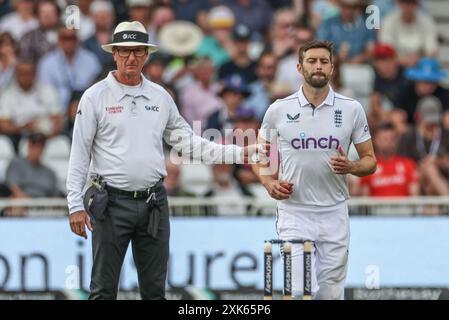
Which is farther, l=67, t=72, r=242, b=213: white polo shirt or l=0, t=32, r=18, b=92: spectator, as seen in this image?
l=0, t=32, r=18, b=92: spectator

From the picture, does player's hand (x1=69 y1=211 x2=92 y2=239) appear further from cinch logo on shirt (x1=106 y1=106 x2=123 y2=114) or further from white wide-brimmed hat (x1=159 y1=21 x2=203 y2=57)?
white wide-brimmed hat (x1=159 y1=21 x2=203 y2=57)

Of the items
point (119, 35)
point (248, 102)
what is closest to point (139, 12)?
point (248, 102)

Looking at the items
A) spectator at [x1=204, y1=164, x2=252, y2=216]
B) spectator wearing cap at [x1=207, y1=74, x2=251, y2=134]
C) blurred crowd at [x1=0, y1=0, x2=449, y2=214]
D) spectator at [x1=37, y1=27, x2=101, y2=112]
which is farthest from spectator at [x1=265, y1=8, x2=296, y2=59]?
spectator at [x1=204, y1=164, x2=252, y2=216]

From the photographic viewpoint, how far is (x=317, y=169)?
11352 mm

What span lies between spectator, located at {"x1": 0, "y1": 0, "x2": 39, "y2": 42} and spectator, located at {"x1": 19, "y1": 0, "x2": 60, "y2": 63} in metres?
0.09

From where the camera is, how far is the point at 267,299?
1072 centimetres

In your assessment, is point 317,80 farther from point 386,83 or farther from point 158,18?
point 158,18

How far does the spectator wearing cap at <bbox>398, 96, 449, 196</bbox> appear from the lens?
17.0 m

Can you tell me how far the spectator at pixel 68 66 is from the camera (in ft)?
59.6

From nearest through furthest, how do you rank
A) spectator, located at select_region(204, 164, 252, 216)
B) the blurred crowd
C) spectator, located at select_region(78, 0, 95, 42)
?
spectator, located at select_region(204, 164, 252, 216), the blurred crowd, spectator, located at select_region(78, 0, 95, 42)

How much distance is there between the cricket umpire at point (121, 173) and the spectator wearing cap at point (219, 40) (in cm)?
793

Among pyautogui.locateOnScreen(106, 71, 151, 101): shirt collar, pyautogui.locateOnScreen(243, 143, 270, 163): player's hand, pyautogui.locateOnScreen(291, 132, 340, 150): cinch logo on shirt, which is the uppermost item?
pyautogui.locateOnScreen(106, 71, 151, 101): shirt collar
